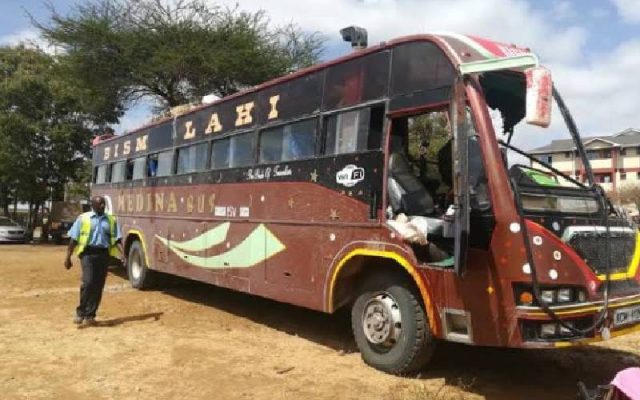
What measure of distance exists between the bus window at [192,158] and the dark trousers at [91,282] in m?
2.09

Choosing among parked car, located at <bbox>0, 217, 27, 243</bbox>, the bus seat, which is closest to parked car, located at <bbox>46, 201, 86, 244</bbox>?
parked car, located at <bbox>0, 217, 27, 243</bbox>

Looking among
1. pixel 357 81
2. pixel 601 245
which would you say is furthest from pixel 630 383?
pixel 357 81

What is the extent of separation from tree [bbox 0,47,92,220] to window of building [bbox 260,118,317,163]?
72.5ft

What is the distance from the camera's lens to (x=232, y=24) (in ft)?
77.5

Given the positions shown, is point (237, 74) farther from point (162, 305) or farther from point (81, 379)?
point (81, 379)

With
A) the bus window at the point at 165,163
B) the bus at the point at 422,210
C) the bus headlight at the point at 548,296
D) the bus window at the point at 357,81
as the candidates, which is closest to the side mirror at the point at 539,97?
the bus at the point at 422,210

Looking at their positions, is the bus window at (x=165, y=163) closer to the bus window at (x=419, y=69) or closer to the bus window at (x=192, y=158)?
the bus window at (x=192, y=158)

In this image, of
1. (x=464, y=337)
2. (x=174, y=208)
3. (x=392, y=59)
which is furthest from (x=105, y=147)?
(x=464, y=337)

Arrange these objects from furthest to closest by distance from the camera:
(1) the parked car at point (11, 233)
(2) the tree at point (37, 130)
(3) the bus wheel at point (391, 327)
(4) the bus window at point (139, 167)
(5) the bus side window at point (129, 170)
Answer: (2) the tree at point (37, 130) → (1) the parked car at point (11, 233) → (5) the bus side window at point (129, 170) → (4) the bus window at point (139, 167) → (3) the bus wheel at point (391, 327)

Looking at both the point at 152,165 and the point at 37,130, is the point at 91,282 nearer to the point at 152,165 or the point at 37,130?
the point at 152,165

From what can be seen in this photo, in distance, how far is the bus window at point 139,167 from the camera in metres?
12.8

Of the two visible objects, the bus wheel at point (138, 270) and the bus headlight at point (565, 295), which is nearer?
the bus headlight at point (565, 295)

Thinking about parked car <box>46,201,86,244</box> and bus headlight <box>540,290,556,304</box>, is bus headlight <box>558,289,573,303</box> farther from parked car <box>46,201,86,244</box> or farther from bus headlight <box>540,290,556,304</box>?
parked car <box>46,201,86,244</box>

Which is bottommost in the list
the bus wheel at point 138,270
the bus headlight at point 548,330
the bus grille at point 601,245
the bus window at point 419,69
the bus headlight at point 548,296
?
the bus wheel at point 138,270
